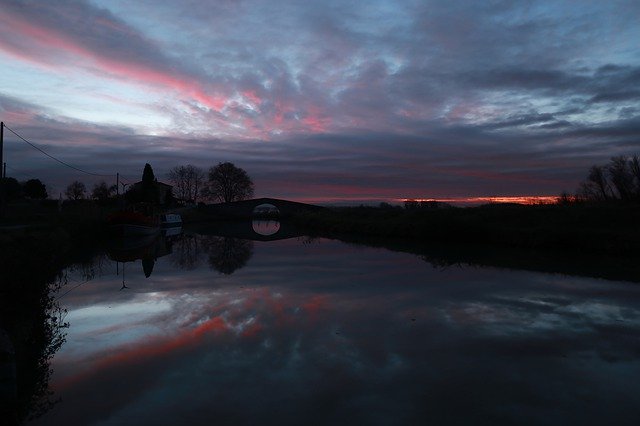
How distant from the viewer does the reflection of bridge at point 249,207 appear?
234 ft

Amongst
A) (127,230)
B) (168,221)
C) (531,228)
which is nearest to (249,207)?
(168,221)

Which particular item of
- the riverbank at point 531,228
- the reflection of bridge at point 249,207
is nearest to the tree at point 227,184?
the reflection of bridge at point 249,207

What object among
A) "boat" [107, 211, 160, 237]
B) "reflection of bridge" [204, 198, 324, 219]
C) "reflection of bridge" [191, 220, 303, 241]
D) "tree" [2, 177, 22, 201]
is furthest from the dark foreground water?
"reflection of bridge" [204, 198, 324, 219]

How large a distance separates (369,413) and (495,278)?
1016cm

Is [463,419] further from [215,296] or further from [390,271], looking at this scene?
[390,271]

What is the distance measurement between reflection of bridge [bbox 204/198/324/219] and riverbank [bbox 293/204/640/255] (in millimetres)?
37542

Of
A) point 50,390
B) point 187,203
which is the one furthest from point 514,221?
point 187,203

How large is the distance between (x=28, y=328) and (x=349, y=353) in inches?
215

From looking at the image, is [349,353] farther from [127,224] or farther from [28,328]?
[127,224]

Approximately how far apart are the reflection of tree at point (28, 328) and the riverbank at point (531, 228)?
762 inches

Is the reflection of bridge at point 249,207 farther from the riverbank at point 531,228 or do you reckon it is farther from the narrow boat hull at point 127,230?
the narrow boat hull at point 127,230

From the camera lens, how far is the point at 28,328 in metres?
8.33

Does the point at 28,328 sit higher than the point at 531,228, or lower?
lower

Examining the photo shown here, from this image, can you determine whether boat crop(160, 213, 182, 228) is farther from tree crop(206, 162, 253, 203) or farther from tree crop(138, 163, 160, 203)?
tree crop(206, 162, 253, 203)
